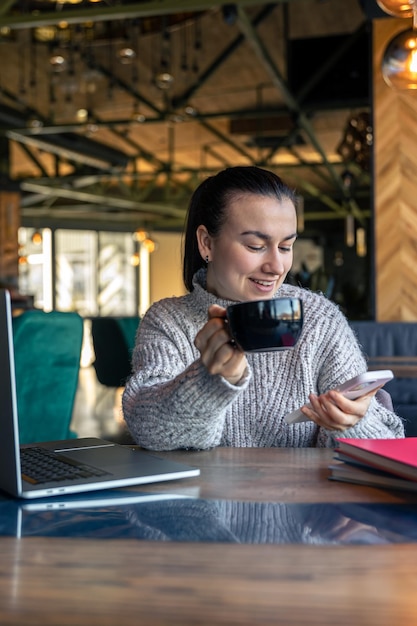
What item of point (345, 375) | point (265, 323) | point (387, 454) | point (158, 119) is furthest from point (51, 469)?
point (158, 119)

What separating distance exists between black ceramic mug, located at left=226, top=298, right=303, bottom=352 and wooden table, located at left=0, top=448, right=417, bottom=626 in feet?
1.19

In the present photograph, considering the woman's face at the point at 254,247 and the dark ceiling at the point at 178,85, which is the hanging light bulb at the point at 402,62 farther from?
the woman's face at the point at 254,247

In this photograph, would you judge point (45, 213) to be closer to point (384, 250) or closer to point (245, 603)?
point (384, 250)

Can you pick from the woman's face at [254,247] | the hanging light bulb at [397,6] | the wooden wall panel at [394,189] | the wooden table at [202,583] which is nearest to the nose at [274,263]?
the woman's face at [254,247]

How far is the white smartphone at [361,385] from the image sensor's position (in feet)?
4.58

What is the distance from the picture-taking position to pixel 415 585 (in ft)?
2.76

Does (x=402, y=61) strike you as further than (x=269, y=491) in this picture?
Yes

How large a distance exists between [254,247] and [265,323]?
0.57 meters

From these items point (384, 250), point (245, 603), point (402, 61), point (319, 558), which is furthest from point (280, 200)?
point (384, 250)

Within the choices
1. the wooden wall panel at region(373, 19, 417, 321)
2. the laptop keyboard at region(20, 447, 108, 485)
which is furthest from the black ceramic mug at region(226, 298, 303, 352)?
the wooden wall panel at region(373, 19, 417, 321)

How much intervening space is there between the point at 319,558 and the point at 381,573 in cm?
7

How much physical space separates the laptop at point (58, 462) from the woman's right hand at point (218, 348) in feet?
0.56

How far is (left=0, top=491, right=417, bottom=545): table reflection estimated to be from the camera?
1017mm

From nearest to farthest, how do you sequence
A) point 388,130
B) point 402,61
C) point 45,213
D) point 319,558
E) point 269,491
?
point 319,558 < point 269,491 < point 402,61 < point 388,130 < point 45,213
